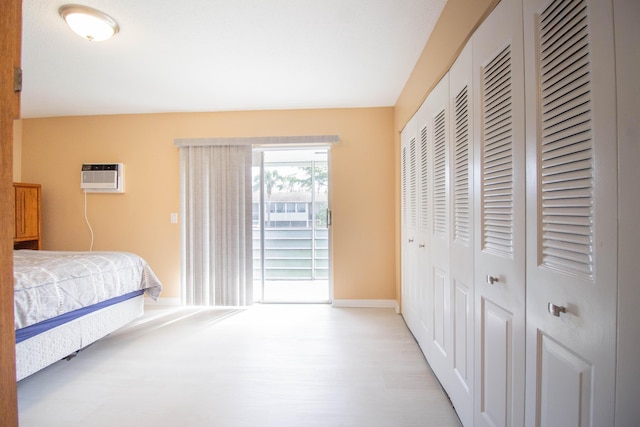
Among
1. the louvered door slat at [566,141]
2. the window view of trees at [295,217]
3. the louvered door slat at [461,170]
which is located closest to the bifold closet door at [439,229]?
the louvered door slat at [461,170]

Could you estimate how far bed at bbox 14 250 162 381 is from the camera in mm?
1688

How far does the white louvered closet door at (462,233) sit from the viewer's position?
4.35 feet

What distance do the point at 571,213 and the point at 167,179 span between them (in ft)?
12.3

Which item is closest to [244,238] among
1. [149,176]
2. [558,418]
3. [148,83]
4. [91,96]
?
[149,176]

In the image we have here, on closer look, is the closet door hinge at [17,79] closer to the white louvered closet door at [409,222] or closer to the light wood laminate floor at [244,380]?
the light wood laminate floor at [244,380]

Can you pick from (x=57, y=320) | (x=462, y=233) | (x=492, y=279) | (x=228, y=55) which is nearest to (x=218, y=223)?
(x=57, y=320)

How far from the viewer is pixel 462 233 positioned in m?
1.42

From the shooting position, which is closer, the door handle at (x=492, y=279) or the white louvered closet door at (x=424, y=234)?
the door handle at (x=492, y=279)

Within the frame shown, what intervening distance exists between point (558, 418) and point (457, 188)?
3.32ft

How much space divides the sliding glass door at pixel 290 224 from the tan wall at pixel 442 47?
1.26 metres

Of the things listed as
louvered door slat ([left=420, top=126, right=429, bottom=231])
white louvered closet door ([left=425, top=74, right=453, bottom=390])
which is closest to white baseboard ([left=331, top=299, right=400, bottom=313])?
white louvered closet door ([left=425, top=74, right=453, bottom=390])

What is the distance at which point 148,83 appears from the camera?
263 cm

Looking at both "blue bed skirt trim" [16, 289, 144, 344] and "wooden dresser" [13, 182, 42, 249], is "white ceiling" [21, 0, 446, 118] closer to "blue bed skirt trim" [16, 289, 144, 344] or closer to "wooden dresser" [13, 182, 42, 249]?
"wooden dresser" [13, 182, 42, 249]

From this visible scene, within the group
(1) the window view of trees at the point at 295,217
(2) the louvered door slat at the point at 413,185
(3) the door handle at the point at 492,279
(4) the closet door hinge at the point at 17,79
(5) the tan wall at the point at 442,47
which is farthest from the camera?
(1) the window view of trees at the point at 295,217
